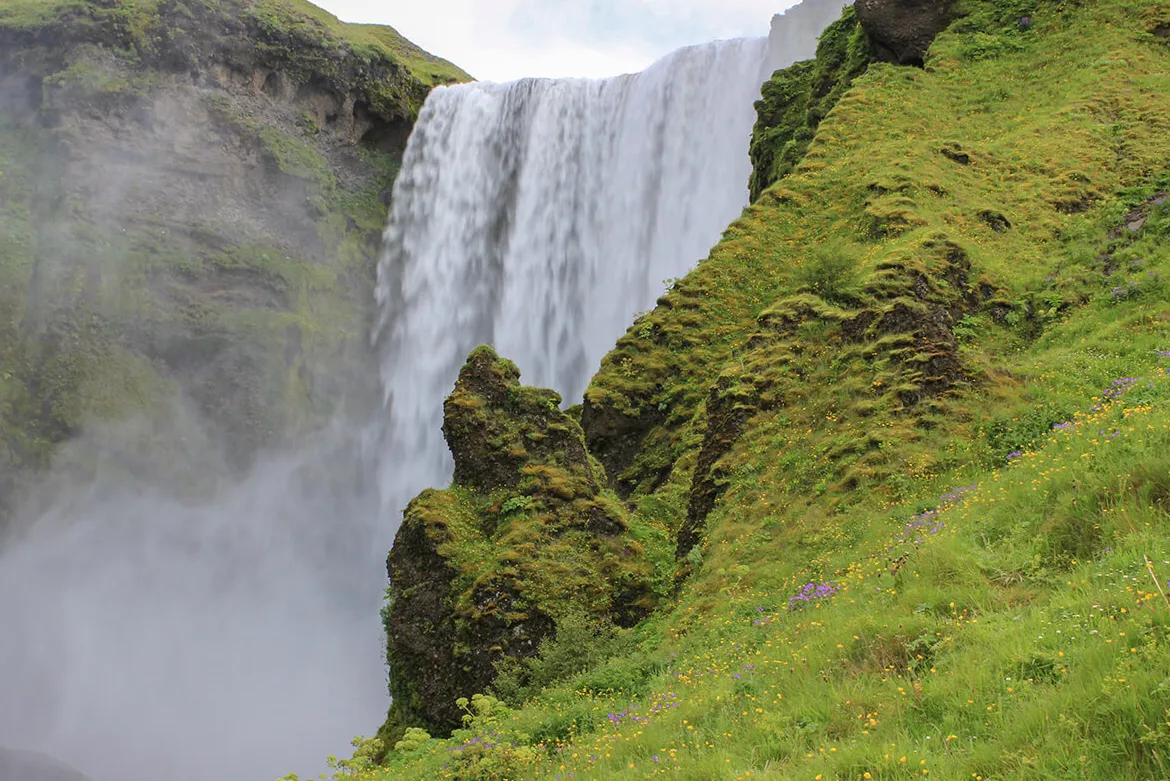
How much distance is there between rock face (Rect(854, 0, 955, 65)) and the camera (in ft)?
92.9

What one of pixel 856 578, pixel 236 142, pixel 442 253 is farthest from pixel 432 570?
pixel 236 142

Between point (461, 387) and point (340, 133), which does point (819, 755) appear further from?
point (340, 133)

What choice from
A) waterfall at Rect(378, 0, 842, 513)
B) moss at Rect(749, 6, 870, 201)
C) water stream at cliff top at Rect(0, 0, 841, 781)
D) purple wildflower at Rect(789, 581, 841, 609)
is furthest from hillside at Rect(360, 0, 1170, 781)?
water stream at cliff top at Rect(0, 0, 841, 781)

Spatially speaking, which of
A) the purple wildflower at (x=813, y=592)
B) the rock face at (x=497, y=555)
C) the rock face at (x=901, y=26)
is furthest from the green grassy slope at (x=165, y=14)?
the purple wildflower at (x=813, y=592)

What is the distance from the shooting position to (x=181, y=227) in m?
48.5

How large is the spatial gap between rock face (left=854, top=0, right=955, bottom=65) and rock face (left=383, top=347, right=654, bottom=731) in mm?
19143

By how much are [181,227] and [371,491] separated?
1843 centimetres

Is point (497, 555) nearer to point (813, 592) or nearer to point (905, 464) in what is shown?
point (905, 464)

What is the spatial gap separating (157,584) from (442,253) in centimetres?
2412

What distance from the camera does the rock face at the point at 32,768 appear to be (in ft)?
121

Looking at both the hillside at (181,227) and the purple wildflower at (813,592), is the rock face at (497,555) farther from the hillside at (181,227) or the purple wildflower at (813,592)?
the hillside at (181,227)

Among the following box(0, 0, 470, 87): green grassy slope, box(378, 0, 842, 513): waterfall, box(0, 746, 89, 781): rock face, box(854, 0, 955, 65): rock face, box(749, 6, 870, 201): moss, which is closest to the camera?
box(854, 0, 955, 65): rock face

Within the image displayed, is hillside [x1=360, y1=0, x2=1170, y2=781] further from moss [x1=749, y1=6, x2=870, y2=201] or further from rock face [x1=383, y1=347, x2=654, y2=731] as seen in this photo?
moss [x1=749, y1=6, x2=870, y2=201]

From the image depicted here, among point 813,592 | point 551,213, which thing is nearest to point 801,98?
point 551,213
